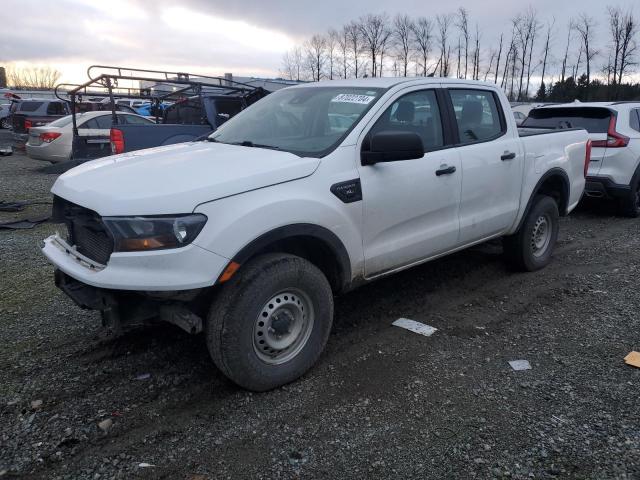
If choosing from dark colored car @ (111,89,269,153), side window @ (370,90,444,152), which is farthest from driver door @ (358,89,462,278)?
dark colored car @ (111,89,269,153)

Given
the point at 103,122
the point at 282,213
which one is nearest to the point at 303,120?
the point at 282,213

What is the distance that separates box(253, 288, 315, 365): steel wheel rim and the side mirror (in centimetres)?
105

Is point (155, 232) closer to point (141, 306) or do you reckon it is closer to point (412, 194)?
point (141, 306)

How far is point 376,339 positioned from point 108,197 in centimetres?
222

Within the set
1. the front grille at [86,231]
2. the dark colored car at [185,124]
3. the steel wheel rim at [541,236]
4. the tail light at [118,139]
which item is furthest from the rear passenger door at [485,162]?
the tail light at [118,139]

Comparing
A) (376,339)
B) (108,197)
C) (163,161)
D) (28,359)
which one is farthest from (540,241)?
(28,359)

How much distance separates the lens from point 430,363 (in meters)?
3.64

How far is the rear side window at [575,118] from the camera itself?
8188 millimetres

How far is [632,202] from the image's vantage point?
8.14 metres

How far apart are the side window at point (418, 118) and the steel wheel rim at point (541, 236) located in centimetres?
187

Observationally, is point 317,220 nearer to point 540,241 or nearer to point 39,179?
point 540,241

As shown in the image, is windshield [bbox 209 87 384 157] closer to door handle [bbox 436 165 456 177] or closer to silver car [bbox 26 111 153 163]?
door handle [bbox 436 165 456 177]

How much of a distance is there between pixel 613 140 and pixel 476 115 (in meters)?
4.50

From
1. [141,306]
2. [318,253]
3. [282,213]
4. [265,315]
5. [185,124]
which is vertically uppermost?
→ [185,124]
